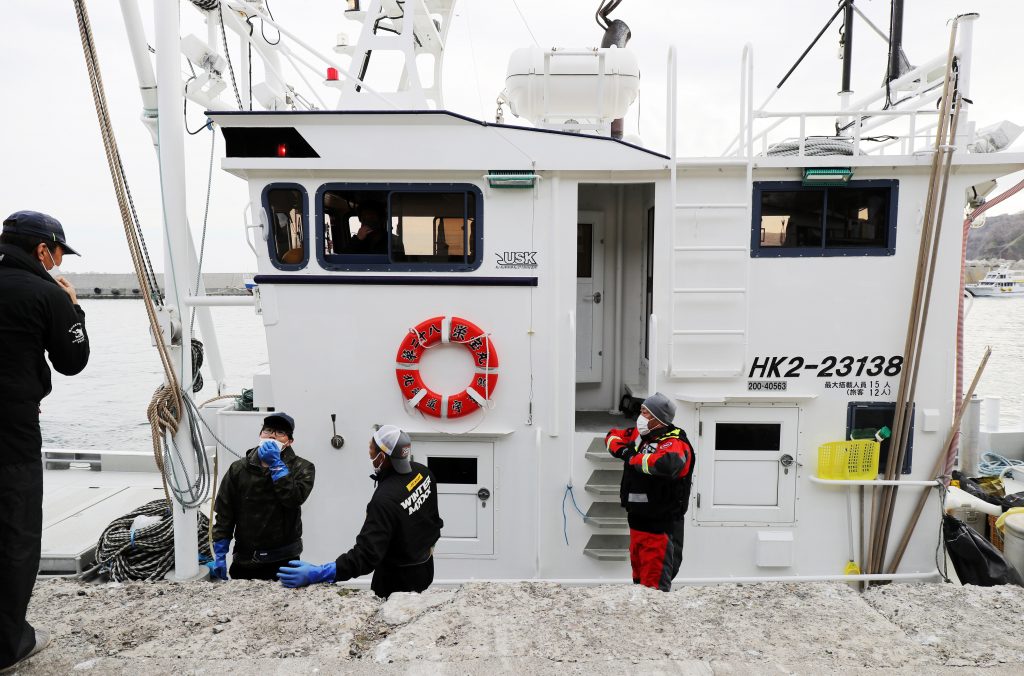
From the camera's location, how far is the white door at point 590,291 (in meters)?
6.08

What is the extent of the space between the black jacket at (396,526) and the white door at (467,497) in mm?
1638

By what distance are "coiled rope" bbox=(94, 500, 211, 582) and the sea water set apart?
5.95m

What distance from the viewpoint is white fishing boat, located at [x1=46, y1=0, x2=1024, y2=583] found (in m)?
4.88

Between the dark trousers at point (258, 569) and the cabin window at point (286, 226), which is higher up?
the cabin window at point (286, 226)

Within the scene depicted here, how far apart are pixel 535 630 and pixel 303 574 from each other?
3.43ft

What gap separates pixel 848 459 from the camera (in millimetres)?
5043

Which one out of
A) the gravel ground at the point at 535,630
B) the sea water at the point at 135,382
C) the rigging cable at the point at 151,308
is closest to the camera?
the gravel ground at the point at 535,630

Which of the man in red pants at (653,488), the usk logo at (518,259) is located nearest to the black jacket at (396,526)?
the man in red pants at (653,488)

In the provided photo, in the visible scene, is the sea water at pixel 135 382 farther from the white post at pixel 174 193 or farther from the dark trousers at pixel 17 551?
the dark trousers at pixel 17 551

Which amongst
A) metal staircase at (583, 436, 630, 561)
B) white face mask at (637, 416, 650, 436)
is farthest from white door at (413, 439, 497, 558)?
white face mask at (637, 416, 650, 436)

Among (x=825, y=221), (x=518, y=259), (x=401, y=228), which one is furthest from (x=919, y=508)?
(x=401, y=228)

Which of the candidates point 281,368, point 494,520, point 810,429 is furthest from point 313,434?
point 810,429

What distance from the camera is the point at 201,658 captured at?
2.03 m

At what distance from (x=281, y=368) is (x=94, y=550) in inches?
101
